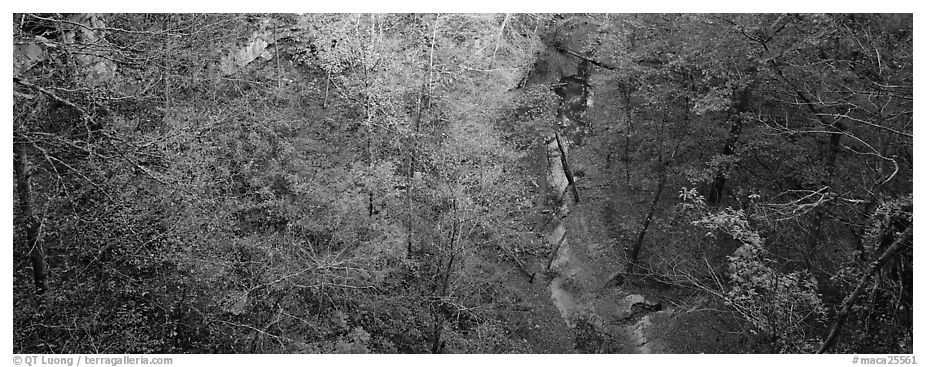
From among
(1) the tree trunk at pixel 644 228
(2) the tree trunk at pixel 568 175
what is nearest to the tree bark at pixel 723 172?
(1) the tree trunk at pixel 644 228

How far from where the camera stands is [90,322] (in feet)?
21.9

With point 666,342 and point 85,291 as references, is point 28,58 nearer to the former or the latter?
point 85,291

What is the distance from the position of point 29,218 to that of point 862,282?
8385 mm

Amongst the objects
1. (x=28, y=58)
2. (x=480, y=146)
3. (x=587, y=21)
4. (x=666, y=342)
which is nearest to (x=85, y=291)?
(x=28, y=58)

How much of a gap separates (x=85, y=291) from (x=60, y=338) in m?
0.52

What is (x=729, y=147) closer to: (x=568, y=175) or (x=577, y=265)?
(x=568, y=175)

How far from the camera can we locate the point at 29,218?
6109 mm

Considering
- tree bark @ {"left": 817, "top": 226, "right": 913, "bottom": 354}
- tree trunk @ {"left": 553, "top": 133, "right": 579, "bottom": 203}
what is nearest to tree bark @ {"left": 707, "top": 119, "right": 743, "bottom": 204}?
tree trunk @ {"left": 553, "top": 133, "right": 579, "bottom": 203}

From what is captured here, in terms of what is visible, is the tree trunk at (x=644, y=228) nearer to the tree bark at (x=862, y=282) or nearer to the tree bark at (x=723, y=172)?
the tree bark at (x=723, y=172)

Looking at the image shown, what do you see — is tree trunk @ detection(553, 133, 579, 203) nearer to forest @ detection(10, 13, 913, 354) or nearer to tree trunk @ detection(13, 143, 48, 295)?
forest @ detection(10, 13, 913, 354)

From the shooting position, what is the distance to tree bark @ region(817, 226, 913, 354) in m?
6.22

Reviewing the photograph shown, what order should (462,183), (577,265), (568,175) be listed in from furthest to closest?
(568,175), (577,265), (462,183)

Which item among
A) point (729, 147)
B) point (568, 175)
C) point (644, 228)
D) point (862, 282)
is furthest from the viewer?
point (568, 175)

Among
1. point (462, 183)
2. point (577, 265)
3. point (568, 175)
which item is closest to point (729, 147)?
point (568, 175)
